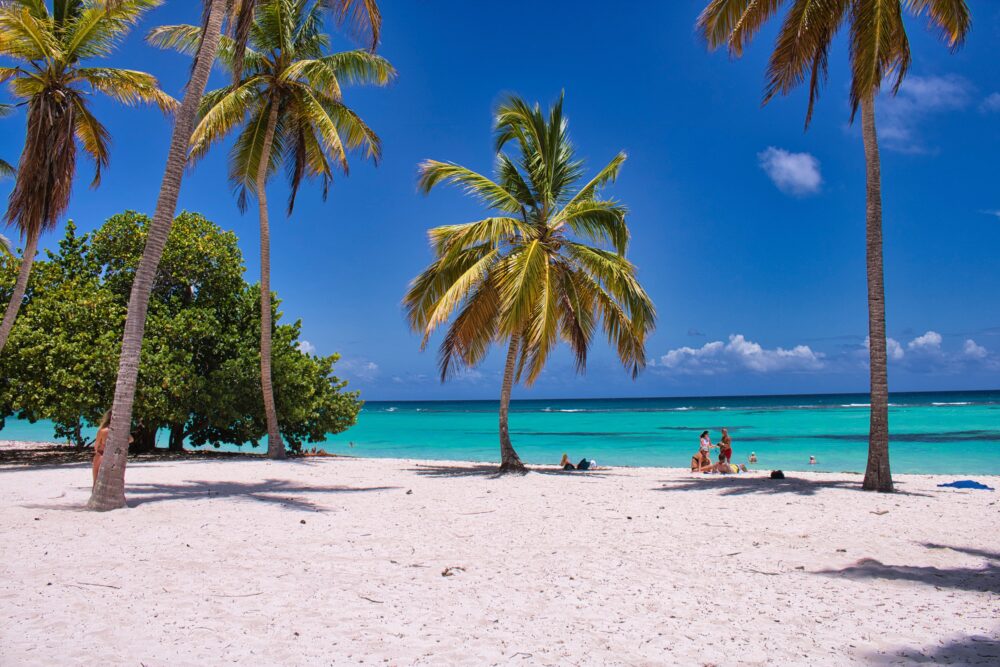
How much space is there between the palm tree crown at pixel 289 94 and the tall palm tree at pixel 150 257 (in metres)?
6.31

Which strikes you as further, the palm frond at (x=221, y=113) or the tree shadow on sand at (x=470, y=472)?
the palm frond at (x=221, y=113)

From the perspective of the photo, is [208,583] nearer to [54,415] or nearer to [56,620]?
[56,620]

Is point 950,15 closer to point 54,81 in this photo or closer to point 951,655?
point 951,655

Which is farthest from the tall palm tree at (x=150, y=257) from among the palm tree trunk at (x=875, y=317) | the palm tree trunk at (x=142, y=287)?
the palm tree trunk at (x=875, y=317)

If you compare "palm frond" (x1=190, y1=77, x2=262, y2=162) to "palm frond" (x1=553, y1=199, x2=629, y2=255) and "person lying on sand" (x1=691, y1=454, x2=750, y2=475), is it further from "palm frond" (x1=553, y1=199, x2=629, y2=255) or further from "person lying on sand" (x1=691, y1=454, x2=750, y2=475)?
"person lying on sand" (x1=691, y1=454, x2=750, y2=475)

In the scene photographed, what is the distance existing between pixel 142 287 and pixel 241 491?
394cm

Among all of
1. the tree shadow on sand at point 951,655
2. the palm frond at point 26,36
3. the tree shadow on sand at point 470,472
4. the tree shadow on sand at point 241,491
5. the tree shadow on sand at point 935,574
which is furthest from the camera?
the tree shadow on sand at point 470,472

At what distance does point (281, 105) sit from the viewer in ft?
55.7

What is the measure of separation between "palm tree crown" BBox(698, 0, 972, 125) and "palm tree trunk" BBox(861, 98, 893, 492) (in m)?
0.78

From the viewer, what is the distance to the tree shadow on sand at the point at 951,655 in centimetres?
370

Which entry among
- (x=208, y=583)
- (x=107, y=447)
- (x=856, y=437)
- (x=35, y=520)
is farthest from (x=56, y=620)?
(x=856, y=437)

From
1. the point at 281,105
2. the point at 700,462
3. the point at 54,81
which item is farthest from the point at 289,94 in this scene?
the point at 700,462

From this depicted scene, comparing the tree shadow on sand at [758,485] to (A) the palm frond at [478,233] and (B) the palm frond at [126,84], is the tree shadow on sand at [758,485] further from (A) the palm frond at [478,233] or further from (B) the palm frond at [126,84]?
(B) the palm frond at [126,84]

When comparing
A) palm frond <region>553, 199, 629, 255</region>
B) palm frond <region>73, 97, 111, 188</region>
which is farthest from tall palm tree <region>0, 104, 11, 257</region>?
palm frond <region>553, 199, 629, 255</region>
